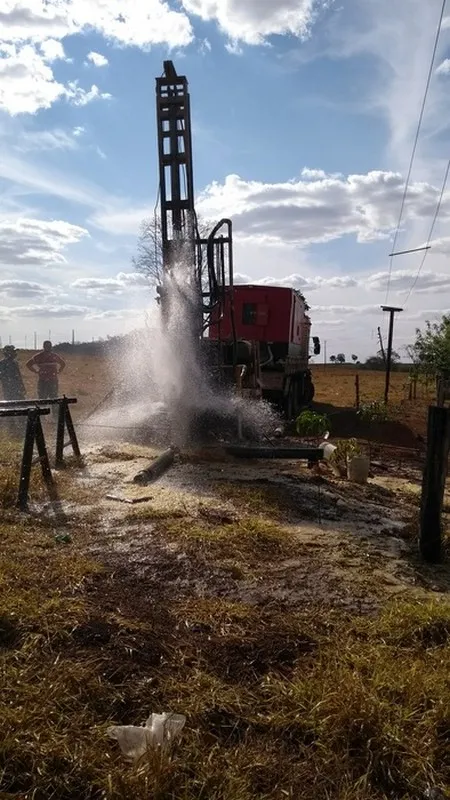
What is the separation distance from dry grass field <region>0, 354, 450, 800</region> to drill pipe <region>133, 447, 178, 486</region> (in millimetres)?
1483

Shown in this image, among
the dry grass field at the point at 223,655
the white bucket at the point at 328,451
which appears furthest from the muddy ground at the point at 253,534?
the white bucket at the point at 328,451

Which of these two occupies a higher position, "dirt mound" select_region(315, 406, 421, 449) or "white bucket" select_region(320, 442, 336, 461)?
"white bucket" select_region(320, 442, 336, 461)

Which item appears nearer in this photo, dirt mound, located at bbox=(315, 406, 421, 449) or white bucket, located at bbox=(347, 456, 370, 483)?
white bucket, located at bbox=(347, 456, 370, 483)

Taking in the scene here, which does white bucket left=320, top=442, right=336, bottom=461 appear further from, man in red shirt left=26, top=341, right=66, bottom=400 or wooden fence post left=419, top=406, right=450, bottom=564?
man in red shirt left=26, top=341, right=66, bottom=400

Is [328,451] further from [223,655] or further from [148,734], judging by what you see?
[148,734]

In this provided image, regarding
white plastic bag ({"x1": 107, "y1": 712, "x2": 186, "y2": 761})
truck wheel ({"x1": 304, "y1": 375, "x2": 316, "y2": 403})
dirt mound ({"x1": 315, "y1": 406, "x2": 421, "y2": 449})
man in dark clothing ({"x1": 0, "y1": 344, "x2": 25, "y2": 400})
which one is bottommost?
dirt mound ({"x1": 315, "y1": 406, "x2": 421, "y2": 449})

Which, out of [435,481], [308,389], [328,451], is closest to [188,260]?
[328,451]

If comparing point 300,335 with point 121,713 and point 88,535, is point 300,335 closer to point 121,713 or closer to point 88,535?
point 88,535

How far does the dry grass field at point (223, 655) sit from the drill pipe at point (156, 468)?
1483 mm

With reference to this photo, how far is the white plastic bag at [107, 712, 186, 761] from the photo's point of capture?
2.66 meters

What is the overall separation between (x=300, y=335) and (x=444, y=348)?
907 centimetres

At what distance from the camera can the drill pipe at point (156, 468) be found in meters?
8.27

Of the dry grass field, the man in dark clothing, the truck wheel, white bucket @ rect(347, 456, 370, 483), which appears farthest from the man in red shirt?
the truck wheel

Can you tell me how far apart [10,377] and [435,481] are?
36.8 ft
